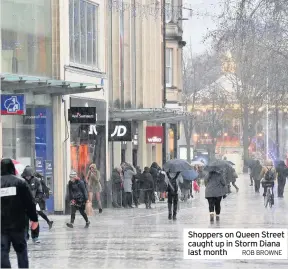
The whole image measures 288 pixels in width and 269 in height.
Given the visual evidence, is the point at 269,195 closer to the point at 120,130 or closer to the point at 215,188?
the point at 120,130

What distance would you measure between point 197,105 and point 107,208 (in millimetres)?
71856

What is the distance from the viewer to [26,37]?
34719 millimetres

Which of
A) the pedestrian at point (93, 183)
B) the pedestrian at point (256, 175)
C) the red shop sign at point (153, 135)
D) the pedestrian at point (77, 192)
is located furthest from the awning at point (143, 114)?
the pedestrian at point (77, 192)

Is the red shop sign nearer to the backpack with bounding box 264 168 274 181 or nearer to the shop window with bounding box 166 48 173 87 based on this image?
the backpack with bounding box 264 168 274 181

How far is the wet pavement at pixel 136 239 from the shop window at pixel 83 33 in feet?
17.4

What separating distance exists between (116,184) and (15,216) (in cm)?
2729

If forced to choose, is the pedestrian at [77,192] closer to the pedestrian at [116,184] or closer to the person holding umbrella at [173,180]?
the person holding umbrella at [173,180]

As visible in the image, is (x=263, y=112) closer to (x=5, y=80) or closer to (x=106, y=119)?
(x=106, y=119)

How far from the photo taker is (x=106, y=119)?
137ft

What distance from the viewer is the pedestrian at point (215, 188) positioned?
1206 inches

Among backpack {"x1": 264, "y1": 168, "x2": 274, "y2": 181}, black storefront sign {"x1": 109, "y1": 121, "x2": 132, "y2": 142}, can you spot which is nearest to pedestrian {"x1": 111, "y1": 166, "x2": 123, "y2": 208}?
black storefront sign {"x1": 109, "y1": 121, "x2": 132, "y2": 142}
